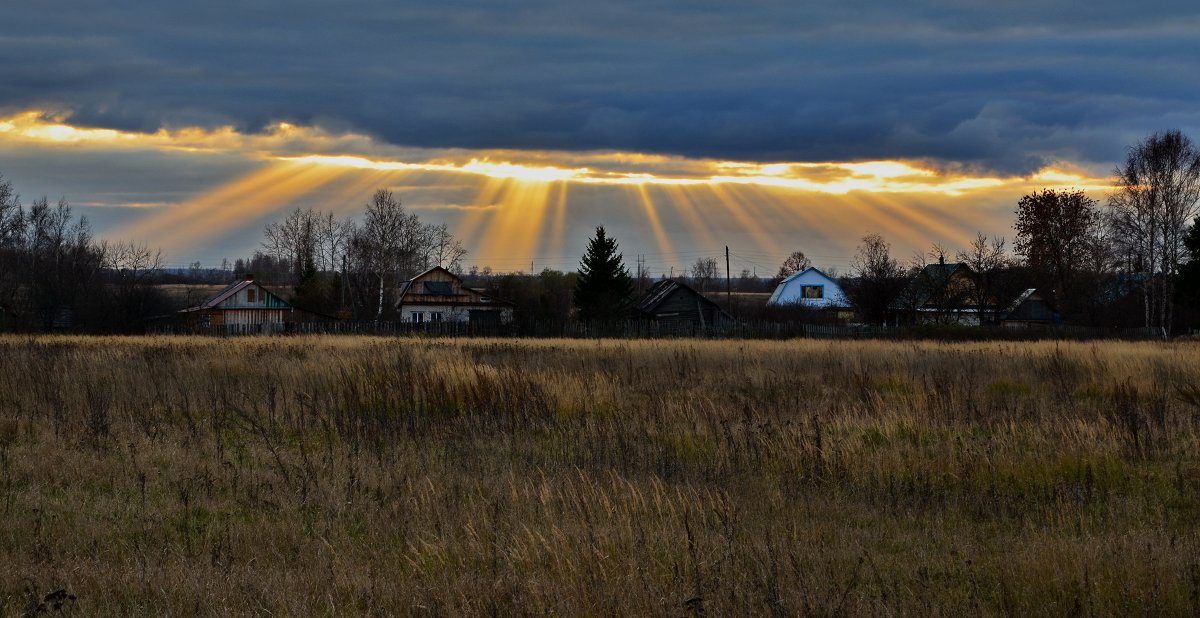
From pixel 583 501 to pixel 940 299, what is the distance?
52459 millimetres

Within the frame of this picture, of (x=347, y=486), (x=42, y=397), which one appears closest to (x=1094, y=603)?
(x=347, y=486)

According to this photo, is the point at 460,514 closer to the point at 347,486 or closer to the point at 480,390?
the point at 347,486

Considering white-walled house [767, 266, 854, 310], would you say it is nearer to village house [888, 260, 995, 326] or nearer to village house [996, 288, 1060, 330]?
village house [996, 288, 1060, 330]

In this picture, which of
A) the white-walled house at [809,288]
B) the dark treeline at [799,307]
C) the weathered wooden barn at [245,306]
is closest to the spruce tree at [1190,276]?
the dark treeline at [799,307]

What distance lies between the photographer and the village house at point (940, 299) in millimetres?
56031

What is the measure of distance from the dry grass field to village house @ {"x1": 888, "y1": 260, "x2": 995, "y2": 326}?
42037 millimetres

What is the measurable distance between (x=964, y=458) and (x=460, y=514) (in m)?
5.07

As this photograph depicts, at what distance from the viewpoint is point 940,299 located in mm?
56031

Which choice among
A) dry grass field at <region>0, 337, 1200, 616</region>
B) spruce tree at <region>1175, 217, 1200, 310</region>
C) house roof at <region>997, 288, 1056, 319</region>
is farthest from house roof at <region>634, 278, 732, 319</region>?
dry grass field at <region>0, 337, 1200, 616</region>

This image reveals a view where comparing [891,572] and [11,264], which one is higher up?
[11,264]

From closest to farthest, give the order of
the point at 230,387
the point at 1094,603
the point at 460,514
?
the point at 1094,603 → the point at 460,514 → the point at 230,387

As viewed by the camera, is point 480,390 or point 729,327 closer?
point 480,390

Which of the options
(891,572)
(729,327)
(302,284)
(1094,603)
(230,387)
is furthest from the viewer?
(302,284)

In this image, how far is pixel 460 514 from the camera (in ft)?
24.0
